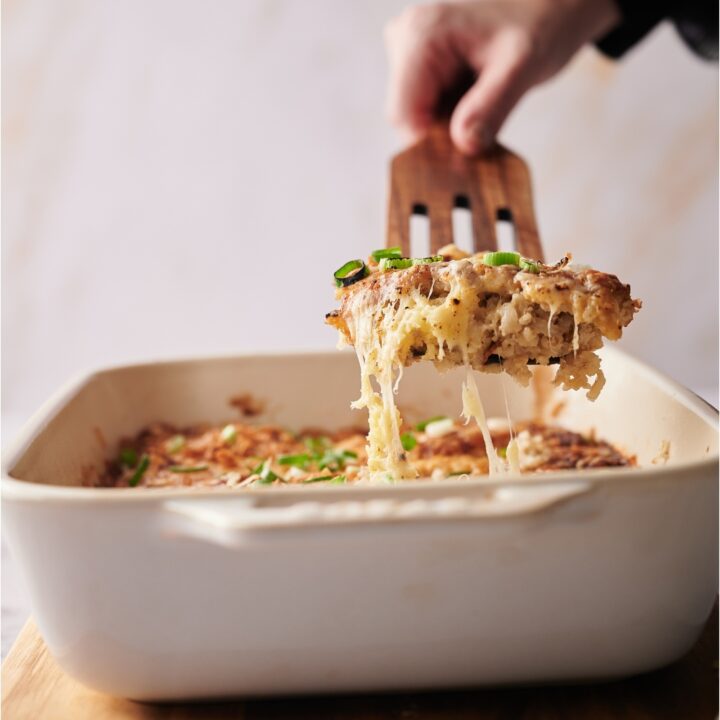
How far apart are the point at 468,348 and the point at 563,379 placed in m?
0.18

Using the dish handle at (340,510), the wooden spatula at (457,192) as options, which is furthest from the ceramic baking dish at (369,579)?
the wooden spatula at (457,192)

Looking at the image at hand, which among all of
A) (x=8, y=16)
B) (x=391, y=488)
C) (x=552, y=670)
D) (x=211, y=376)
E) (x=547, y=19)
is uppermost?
(x=8, y=16)

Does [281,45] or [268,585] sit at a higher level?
[281,45]

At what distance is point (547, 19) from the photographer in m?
3.05

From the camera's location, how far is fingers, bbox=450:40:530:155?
2.84 m

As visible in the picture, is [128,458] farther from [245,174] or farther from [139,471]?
[245,174]

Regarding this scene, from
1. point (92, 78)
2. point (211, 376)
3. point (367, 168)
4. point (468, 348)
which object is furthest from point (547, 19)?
point (92, 78)

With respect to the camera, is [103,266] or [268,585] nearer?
[268,585]

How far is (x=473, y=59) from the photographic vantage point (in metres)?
3.04

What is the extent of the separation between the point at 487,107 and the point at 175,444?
1.26 metres

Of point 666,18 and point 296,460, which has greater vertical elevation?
point 666,18

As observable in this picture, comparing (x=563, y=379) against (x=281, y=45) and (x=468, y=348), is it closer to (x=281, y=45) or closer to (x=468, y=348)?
(x=468, y=348)

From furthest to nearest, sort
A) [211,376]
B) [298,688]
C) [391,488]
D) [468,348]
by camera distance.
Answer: [211,376] < [468,348] < [298,688] < [391,488]

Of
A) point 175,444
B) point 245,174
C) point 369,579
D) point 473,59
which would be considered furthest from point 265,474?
point 245,174
